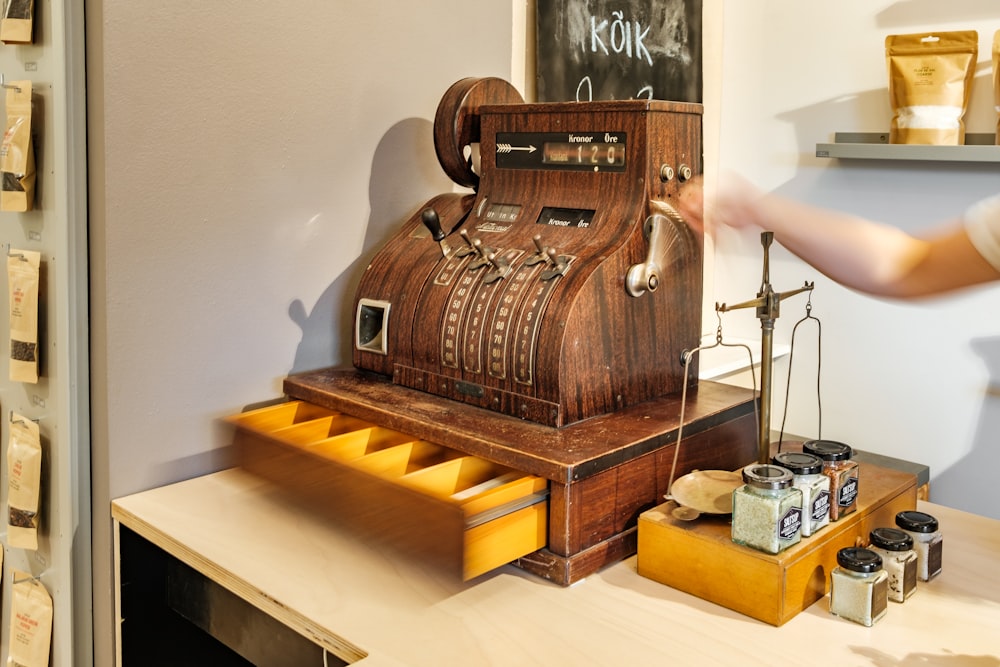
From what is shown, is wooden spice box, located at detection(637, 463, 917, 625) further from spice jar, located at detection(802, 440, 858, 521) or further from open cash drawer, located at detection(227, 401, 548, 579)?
open cash drawer, located at detection(227, 401, 548, 579)

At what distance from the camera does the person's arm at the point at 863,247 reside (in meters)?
1.07

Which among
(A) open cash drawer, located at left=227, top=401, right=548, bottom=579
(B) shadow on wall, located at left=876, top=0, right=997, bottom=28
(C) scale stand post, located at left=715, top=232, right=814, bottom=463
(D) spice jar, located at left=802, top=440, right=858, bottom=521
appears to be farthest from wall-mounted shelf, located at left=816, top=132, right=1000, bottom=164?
(A) open cash drawer, located at left=227, top=401, right=548, bottom=579

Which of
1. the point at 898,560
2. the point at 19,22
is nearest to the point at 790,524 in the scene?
the point at 898,560

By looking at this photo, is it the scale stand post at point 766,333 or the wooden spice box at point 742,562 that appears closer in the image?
the wooden spice box at point 742,562

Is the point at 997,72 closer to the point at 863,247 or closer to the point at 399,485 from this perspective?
the point at 863,247

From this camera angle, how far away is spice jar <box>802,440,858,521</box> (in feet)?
4.27

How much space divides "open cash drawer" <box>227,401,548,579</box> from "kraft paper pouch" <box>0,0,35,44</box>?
2.27ft

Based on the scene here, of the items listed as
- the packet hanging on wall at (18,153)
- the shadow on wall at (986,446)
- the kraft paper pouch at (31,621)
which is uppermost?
the packet hanging on wall at (18,153)

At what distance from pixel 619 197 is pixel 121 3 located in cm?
82

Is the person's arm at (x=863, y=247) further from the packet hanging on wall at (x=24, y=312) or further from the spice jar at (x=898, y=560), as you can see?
the packet hanging on wall at (x=24, y=312)

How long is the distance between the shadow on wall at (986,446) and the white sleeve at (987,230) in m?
1.60

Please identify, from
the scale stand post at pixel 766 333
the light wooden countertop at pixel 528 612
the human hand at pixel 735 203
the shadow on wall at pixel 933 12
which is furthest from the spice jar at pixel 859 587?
the shadow on wall at pixel 933 12

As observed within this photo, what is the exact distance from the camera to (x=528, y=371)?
4.74 feet

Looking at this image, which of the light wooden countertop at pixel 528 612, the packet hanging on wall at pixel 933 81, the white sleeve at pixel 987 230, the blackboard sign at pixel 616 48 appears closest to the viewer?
the white sleeve at pixel 987 230
